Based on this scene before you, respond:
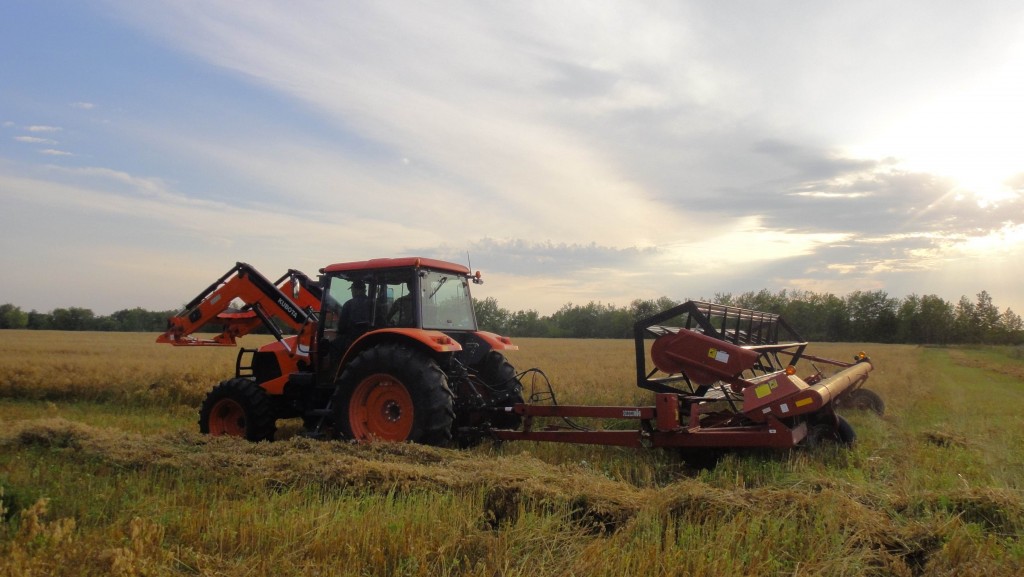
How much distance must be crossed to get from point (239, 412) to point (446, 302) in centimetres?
289

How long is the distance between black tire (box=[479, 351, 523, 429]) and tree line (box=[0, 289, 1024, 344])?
53002 millimetres

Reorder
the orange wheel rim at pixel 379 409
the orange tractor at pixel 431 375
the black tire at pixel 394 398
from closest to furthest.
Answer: the orange tractor at pixel 431 375 → the black tire at pixel 394 398 → the orange wheel rim at pixel 379 409

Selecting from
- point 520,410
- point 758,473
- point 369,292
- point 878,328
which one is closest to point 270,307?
point 369,292

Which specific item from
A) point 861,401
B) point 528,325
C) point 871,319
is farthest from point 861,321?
point 861,401

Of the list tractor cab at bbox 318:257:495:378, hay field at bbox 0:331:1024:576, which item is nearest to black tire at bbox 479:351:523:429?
tractor cab at bbox 318:257:495:378

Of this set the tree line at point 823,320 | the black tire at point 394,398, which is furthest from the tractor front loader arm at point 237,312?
the tree line at point 823,320

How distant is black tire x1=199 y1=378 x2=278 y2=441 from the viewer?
8.01m

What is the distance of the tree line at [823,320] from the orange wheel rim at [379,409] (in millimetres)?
53906

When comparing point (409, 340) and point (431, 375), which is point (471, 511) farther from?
point (409, 340)

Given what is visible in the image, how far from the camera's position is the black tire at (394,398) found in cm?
677

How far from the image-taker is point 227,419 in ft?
27.6

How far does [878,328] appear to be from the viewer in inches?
2662

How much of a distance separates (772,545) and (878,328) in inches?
2866

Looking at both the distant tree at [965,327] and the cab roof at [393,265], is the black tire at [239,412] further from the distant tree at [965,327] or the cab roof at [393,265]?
the distant tree at [965,327]
